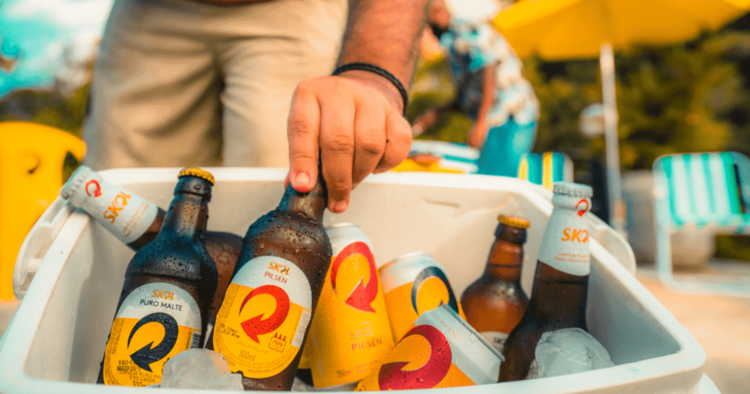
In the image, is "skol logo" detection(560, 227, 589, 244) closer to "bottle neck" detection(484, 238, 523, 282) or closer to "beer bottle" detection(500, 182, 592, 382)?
"beer bottle" detection(500, 182, 592, 382)

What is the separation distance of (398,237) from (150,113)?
88 centimetres

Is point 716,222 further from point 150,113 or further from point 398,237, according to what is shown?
point 150,113

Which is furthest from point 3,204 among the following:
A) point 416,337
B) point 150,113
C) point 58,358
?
point 416,337

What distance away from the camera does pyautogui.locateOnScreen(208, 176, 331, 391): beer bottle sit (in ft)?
1.90

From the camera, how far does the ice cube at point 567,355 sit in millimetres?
607

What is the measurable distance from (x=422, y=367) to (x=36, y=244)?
1.98 feet

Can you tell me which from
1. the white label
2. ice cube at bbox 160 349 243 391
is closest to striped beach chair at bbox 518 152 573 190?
the white label

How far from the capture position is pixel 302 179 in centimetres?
68

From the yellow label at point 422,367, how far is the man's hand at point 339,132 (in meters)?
0.27

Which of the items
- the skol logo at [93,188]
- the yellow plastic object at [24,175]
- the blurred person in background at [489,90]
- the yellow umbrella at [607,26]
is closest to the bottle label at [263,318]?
the skol logo at [93,188]

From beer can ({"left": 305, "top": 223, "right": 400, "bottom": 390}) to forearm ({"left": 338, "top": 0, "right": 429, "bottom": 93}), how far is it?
38 cm

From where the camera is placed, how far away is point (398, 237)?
3.32 ft

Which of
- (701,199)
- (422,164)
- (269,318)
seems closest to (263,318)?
(269,318)

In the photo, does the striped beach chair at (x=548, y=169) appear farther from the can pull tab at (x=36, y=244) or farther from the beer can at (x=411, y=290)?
the can pull tab at (x=36, y=244)
